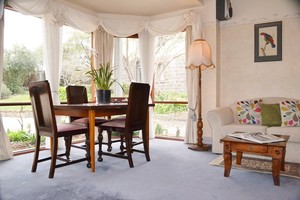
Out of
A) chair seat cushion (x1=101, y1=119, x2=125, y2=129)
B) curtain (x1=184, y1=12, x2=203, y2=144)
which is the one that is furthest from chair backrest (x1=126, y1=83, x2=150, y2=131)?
curtain (x1=184, y1=12, x2=203, y2=144)

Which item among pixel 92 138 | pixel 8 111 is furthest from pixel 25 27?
pixel 92 138

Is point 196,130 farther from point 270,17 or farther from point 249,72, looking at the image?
point 270,17

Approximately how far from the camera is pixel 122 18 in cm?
472

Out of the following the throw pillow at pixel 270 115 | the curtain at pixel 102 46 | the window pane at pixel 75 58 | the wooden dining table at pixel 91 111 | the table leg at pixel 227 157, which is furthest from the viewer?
the curtain at pixel 102 46

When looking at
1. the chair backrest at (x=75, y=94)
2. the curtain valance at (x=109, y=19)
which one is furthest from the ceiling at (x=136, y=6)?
the chair backrest at (x=75, y=94)

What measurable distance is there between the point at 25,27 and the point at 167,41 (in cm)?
255

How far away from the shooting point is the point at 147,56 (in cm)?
481

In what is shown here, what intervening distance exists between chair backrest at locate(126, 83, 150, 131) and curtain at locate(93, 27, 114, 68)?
190 centimetres

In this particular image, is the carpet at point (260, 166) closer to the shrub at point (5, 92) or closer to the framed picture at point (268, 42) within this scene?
the framed picture at point (268, 42)

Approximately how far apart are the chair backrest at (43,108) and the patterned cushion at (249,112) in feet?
8.53

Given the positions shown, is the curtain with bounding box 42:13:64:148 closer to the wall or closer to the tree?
the tree

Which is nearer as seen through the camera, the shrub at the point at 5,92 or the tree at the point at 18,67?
the shrub at the point at 5,92

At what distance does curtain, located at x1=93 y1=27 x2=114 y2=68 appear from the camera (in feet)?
15.1

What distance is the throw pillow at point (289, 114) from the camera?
10.5ft
